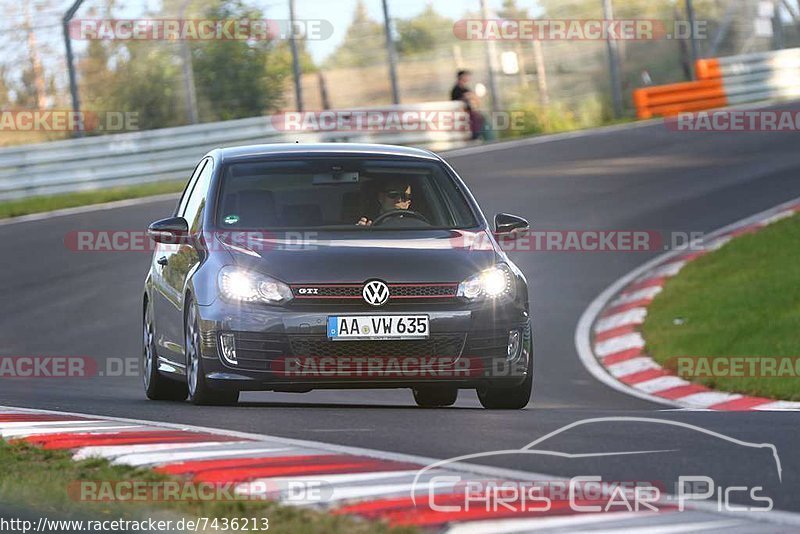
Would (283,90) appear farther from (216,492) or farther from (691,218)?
(216,492)

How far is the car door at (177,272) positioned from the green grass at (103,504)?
7.51 feet

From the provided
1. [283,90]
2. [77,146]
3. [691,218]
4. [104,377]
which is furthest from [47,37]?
[104,377]

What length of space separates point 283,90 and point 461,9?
160 inches

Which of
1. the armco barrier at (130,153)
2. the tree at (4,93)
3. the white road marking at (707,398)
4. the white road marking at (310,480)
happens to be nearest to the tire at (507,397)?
the white road marking at (707,398)

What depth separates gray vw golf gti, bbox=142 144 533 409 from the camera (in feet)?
27.9

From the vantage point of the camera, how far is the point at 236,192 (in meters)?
9.52

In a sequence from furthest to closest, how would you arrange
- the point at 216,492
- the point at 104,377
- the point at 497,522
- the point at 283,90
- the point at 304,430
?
the point at 283,90 < the point at 104,377 < the point at 304,430 < the point at 216,492 < the point at 497,522

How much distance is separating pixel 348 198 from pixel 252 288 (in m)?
1.18

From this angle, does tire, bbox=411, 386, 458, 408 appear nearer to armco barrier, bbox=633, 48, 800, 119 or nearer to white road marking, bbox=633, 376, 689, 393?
white road marking, bbox=633, 376, 689, 393

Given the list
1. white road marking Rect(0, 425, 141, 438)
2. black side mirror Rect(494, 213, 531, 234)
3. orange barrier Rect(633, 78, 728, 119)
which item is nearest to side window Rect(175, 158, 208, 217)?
black side mirror Rect(494, 213, 531, 234)

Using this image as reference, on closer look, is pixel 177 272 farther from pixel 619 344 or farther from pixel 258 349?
pixel 619 344

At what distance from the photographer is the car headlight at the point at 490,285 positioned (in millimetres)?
8680

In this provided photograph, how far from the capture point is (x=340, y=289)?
8.51 metres

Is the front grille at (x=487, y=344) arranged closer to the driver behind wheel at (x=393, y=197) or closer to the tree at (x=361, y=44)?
the driver behind wheel at (x=393, y=197)
